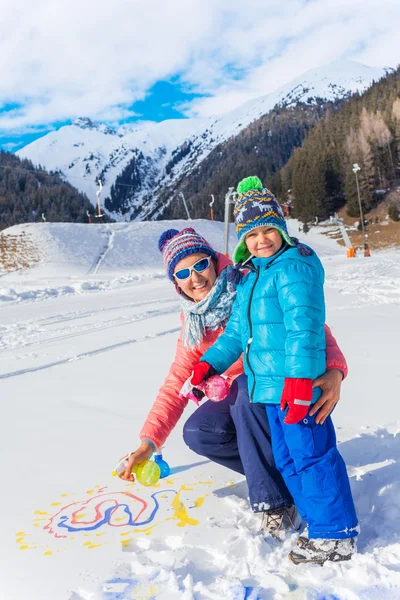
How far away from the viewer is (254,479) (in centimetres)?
213

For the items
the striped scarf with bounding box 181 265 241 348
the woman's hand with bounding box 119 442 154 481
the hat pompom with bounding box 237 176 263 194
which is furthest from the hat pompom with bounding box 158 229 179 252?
the woman's hand with bounding box 119 442 154 481

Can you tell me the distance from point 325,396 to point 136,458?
2.89ft

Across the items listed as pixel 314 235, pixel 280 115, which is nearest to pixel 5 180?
pixel 314 235

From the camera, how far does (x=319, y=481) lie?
1855 millimetres

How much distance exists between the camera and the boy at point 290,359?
1.83 meters

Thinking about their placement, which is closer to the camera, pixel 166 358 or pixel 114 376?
pixel 114 376

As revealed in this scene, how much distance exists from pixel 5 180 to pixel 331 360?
95116 mm

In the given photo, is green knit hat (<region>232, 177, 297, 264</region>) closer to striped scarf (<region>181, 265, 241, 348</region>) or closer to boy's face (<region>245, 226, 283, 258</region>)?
boy's face (<region>245, 226, 283, 258</region>)

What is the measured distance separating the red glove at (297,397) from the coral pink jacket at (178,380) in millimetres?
244

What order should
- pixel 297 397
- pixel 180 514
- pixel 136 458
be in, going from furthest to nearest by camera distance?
pixel 180 514, pixel 136 458, pixel 297 397

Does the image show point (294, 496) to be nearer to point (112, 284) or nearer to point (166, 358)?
point (166, 358)

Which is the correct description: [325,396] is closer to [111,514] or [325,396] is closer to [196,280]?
[196,280]

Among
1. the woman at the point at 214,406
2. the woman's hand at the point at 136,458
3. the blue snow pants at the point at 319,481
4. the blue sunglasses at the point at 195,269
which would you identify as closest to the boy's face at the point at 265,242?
the woman at the point at 214,406

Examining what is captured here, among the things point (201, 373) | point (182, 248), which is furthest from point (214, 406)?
point (182, 248)
